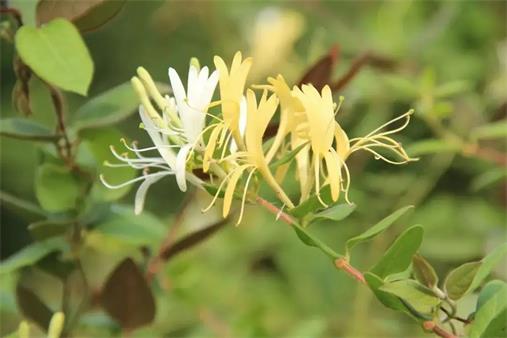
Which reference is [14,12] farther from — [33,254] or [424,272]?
[424,272]

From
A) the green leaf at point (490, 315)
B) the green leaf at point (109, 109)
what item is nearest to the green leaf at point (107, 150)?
the green leaf at point (109, 109)

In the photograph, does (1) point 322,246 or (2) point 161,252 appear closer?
(1) point 322,246

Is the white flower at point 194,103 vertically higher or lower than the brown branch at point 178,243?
higher

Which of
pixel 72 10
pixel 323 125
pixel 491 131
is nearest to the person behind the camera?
pixel 323 125

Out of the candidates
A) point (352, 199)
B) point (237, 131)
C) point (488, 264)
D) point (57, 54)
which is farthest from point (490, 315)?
point (352, 199)

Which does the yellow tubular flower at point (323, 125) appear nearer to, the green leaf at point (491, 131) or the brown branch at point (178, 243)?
the brown branch at point (178, 243)

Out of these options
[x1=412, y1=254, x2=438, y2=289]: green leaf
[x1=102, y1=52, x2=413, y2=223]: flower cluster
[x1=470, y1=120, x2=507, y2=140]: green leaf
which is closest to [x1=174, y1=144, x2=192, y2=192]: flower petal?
[x1=102, y1=52, x2=413, y2=223]: flower cluster

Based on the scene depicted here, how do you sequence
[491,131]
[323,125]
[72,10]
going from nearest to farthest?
1. [323,125]
2. [72,10]
3. [491,131]

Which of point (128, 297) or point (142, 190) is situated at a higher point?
point (142, 190)
